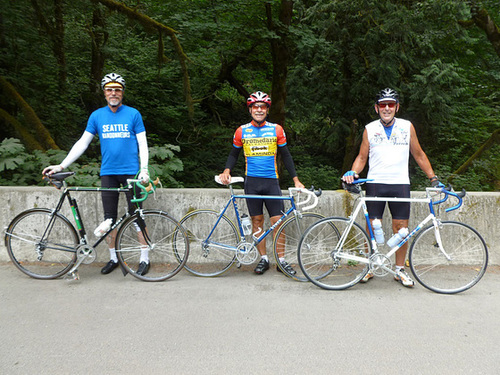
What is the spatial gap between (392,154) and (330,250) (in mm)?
1210

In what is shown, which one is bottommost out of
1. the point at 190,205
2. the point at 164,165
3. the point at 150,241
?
the point at 150,241

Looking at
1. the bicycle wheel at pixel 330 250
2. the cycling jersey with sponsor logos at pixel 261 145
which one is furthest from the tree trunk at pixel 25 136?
the bicycle wheel at pixel 330 250

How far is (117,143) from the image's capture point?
4.44 m

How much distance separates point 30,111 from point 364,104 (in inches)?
351

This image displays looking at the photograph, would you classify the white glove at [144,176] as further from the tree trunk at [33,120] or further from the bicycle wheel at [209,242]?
the tree trunk at [33,120]

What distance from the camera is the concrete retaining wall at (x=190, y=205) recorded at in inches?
197

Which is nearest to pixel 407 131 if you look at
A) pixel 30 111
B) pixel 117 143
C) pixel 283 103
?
pixel 117 143

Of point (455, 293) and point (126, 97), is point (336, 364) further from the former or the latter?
point (126, 97)

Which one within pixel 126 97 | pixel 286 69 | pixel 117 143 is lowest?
pixel 117 143

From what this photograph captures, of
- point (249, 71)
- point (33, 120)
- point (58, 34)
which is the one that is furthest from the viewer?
point (249, 71)

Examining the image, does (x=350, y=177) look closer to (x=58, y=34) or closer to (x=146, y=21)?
(x=146, y=21)

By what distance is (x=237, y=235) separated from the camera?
4676mm

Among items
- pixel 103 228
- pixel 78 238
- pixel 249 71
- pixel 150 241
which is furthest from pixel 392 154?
pixel 249 71

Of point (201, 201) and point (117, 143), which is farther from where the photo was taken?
point (201, 201)
